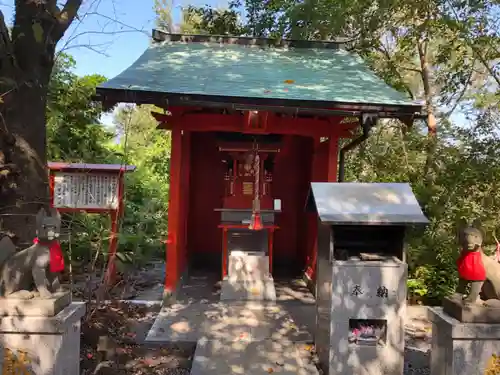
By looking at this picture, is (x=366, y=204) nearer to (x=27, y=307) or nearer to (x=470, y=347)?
(x=470, y=347)

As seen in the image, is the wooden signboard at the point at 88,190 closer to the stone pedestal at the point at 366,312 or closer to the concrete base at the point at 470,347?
the stone pedestal at the point at 366,312

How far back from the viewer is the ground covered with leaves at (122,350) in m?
4.38

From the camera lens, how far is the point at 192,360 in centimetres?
477

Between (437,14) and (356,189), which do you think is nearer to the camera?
(356,189)

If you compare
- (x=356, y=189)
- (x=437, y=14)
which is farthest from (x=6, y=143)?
(x=437, y=14)

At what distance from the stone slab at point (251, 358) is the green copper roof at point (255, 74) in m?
3.30

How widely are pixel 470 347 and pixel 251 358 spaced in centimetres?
232

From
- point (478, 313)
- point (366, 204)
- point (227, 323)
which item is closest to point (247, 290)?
point (227, 323)

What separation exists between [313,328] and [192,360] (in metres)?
1.83

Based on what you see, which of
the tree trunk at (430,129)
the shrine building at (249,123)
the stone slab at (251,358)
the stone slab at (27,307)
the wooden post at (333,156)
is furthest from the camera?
the tree trunk at (430,129)

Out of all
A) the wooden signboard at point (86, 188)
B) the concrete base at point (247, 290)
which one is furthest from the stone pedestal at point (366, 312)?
the wooden signboard at point (86, 188)

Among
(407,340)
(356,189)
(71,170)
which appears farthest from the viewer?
(71,170)

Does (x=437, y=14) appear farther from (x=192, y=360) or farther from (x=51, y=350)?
(x=51, y=350)

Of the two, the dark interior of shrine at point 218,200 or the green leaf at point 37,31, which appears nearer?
the green leaf at point 37,31
